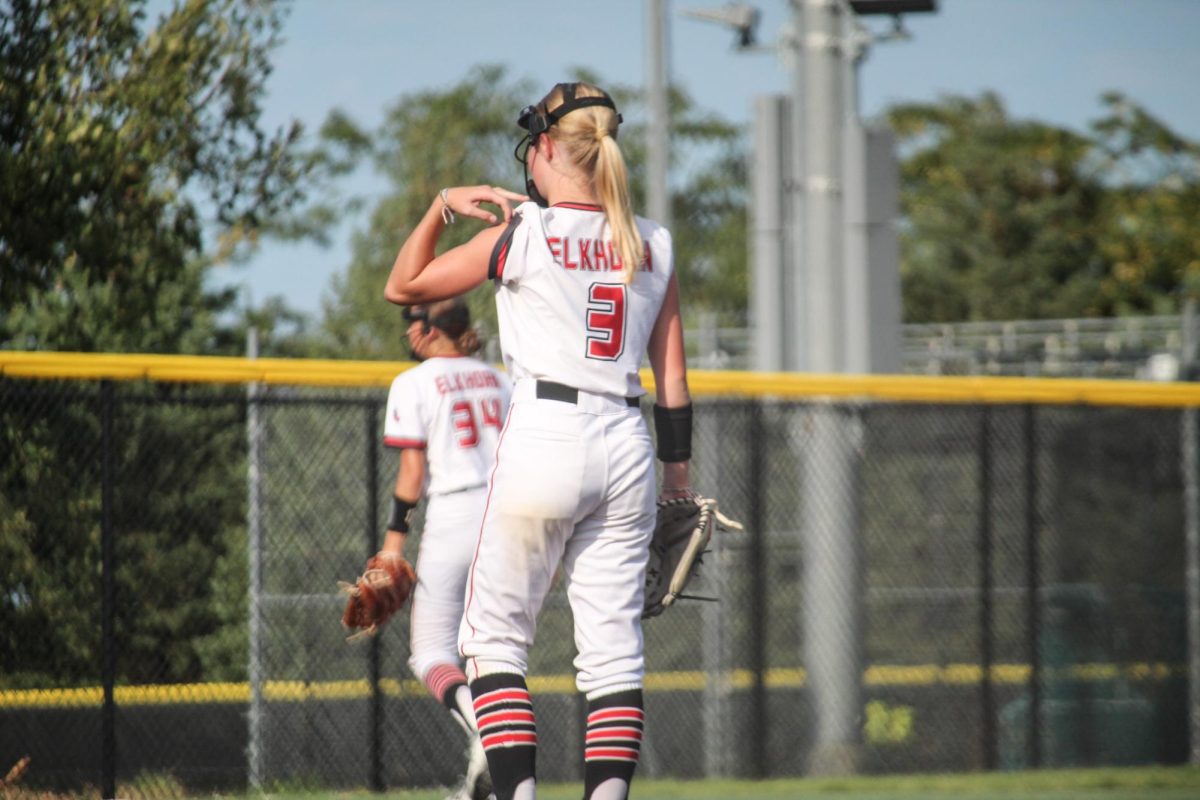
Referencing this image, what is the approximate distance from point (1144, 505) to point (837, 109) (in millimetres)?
3296

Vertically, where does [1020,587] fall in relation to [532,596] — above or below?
below

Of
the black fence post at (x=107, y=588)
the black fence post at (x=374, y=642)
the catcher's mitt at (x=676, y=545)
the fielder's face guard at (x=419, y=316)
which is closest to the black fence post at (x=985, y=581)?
the black fence post at (x=374, y=642)

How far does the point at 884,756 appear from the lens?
9.14 m

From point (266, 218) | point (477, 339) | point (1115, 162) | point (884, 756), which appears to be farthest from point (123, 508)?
point (1115, 162)

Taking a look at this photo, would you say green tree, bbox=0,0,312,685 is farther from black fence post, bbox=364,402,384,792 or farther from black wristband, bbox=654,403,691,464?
black wristband, bbox=654,403,691,464

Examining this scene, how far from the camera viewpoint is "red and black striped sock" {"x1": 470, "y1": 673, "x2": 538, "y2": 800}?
13.1 ft

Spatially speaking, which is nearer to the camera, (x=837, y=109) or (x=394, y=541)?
(x=394, y=541)

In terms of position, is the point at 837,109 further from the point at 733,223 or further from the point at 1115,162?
the point at 1115,162

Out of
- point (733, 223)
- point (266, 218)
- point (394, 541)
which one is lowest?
point (394, 541)

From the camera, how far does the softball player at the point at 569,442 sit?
397cm

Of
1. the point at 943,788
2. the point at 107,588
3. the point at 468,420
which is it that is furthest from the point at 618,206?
the point at 943,788

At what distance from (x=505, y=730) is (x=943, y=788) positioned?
197 inches

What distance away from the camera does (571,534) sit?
407 cm

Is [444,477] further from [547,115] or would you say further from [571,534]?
[547,115]
